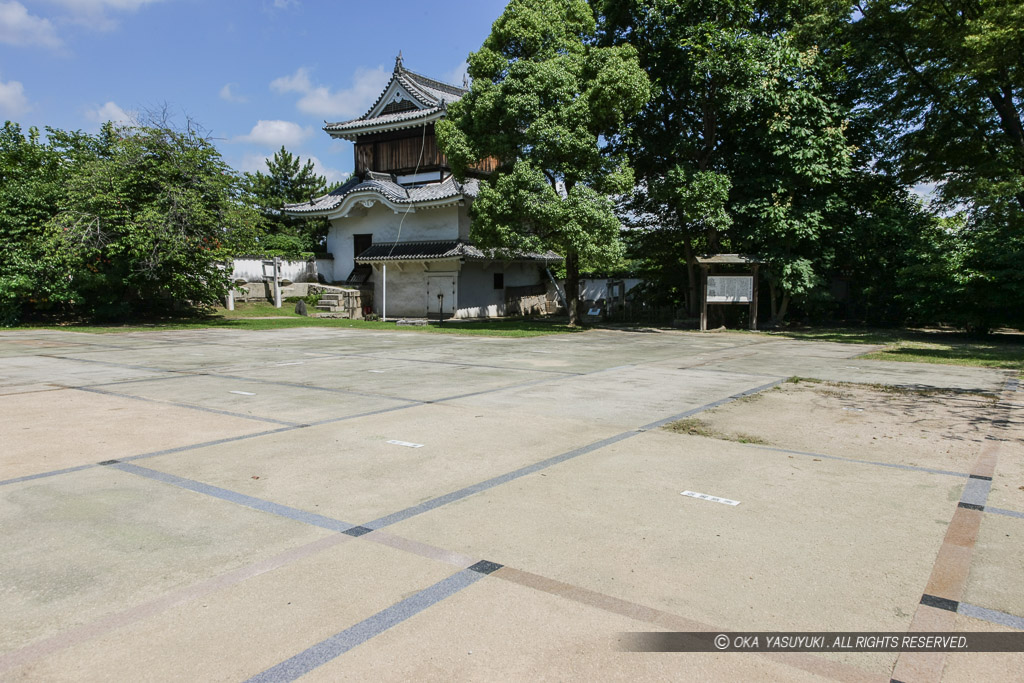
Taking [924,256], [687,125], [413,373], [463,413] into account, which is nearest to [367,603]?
[463,413]

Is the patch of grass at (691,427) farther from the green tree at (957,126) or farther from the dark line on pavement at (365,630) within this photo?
the green tree at (957,126)

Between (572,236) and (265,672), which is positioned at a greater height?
(572,236)

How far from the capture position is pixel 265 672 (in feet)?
7.97

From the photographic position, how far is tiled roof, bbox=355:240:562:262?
81.4 feet

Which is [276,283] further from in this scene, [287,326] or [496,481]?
[496,481]

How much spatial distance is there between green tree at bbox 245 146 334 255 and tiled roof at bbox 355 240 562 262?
433cm

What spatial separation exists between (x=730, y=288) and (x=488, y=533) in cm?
1843

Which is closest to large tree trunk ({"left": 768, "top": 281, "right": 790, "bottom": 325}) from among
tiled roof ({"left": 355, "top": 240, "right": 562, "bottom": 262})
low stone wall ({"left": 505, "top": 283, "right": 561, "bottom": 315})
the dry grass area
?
tiled roof ({"left": 355, "top": 240, "right": 562, "bottom": 262})

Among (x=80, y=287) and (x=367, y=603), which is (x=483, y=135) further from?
(x=367, y=603)

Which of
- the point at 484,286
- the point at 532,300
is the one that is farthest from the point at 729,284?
the point at 532,300

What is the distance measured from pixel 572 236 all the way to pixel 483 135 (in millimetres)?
4314

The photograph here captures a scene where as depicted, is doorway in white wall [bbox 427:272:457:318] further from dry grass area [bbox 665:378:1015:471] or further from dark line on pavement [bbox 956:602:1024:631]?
dark line on pavement [bbox 956:602:1024:631]

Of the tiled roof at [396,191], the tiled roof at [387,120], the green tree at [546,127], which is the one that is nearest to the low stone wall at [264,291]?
the tiled roof at [396,191]

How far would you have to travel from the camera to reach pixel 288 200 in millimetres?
35031
